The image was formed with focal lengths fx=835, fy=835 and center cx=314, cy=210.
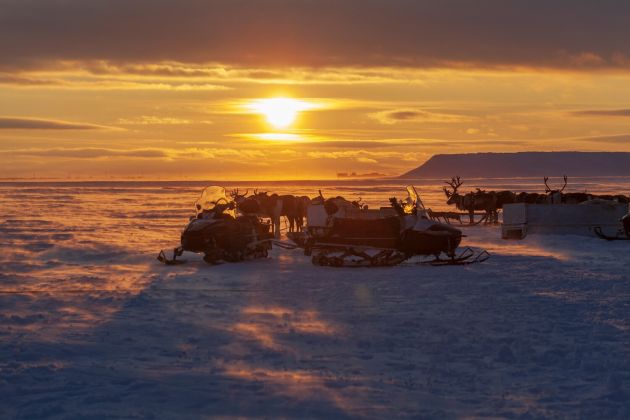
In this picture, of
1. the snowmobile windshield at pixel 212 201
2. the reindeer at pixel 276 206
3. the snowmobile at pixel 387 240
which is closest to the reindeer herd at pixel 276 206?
the reindeer at pixel 276 206

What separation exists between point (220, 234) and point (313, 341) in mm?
8920

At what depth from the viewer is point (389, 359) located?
372 inches

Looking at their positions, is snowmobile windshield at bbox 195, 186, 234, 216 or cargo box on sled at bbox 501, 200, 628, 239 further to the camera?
cargo box on sled at bbox 501, 200, 628, 239

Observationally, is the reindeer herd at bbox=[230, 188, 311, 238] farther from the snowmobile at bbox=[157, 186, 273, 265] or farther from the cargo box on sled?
the cargo box on sled

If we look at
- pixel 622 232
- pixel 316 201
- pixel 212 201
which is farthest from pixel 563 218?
pixel 212 201

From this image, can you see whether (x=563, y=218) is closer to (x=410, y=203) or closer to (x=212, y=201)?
(x=410, y=203)

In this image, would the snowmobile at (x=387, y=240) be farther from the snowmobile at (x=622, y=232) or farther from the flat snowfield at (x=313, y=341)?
the snowmobile at (x=622, y=232)

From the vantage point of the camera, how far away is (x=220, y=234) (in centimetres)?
1902

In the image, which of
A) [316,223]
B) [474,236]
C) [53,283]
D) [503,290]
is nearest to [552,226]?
[474,236]

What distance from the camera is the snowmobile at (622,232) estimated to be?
990 inches

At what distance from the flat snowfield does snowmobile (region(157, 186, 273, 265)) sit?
0.54 m

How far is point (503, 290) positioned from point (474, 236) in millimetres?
13937

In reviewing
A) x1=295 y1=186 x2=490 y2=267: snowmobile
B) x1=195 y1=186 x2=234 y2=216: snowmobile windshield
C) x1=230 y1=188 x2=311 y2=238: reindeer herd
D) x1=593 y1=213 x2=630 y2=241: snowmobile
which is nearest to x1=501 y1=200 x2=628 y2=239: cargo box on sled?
x1=593 y1=213 x2=630 y2=241: snowmobile

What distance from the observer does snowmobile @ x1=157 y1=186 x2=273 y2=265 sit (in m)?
18.7
